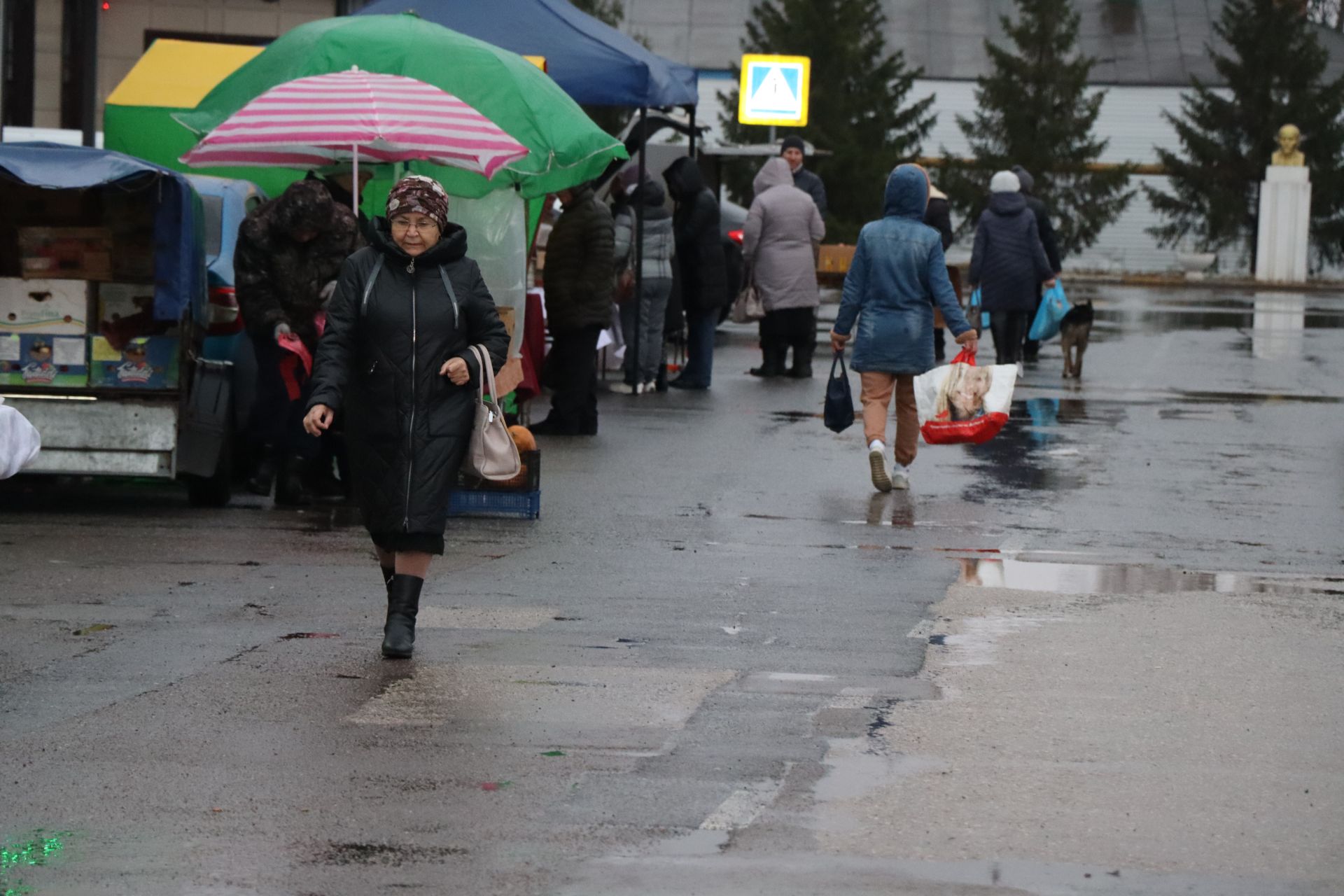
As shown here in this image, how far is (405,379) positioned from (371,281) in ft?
1.19

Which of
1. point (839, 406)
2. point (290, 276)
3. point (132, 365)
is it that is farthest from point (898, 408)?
point (132, 365)

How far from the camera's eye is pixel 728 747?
6238 mm

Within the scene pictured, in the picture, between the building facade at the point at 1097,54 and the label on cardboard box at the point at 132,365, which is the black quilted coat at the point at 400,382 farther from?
the building facade at the point at 1097,54

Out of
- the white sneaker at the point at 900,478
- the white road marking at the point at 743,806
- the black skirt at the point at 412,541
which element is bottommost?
the white road marking at the point at 743,806

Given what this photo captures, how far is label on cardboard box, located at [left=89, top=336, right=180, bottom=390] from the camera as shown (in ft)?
36.1

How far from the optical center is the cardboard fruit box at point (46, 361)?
36.1ft

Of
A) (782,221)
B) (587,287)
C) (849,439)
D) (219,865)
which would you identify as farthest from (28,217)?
(782,221)

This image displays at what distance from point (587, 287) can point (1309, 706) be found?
8330 mm

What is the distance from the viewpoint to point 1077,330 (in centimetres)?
2111

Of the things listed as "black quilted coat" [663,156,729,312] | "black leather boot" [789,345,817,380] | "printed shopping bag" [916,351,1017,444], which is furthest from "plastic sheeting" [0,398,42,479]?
"black leather boot" [789,345,817,380]

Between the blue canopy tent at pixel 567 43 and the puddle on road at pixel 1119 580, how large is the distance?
22.5 ft

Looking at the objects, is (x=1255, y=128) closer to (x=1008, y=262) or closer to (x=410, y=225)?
(x=1008, y=262)

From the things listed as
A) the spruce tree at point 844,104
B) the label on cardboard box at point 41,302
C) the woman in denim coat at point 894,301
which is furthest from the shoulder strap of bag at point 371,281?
the spruce tree at point 844,104

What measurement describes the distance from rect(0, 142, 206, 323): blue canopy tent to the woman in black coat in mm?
3342
